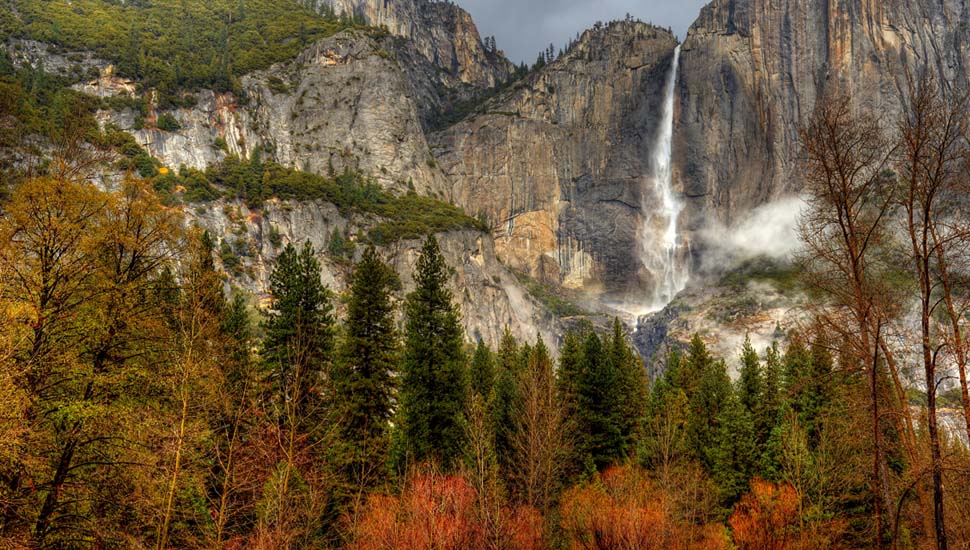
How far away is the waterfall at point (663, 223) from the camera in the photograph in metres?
157

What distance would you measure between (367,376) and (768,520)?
65.1 ft

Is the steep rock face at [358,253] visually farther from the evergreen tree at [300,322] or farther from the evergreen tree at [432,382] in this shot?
the evergreen tree at [432,382]

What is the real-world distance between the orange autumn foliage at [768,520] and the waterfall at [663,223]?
127 metres

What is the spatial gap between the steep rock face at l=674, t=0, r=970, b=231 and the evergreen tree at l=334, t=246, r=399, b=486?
13754 centimetres

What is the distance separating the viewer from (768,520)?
29.0 metres

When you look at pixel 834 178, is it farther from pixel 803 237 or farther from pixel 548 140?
pixel 548 140

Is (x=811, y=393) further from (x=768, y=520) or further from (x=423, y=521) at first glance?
(x=423, y=521)

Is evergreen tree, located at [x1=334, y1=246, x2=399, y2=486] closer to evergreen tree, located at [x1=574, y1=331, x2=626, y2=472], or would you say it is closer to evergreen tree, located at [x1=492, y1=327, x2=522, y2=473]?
evergreen tree, located at [x1=492, y1=327, x2=522, y2=473]

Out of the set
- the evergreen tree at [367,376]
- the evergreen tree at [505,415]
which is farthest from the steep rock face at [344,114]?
the evergreen tree at [367,376]

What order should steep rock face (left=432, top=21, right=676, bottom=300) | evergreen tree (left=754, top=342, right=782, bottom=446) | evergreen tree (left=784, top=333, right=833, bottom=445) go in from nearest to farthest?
evergreen tree (left=784, top=333, right=833, bottom=445), evergreen tree (left=754, top=342, right=782, bottom=446), steep rock face (left=432, top=21, right=676, bottom=300)

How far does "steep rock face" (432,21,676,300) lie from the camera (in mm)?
162625

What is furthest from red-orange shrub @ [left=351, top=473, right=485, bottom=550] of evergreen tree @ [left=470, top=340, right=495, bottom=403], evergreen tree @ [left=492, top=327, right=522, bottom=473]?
evergreen tree @ [left=470, top=340, right=495, bottom=403]

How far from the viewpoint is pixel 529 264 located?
163 metres

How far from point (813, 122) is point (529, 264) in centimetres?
14805
